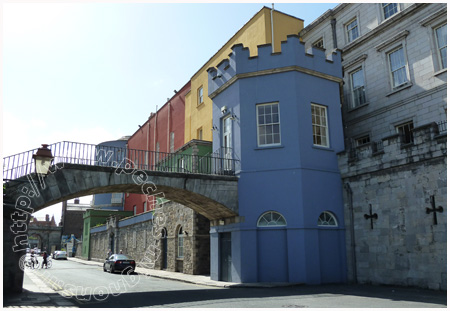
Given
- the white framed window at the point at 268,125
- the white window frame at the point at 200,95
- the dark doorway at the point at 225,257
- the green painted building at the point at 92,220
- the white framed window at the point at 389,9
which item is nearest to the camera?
the white framed window at the point at 268,125

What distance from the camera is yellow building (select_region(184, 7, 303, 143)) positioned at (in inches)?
789

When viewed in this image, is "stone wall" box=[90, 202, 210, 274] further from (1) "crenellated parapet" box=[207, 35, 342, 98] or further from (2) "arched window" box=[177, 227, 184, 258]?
(1) "crenellated parapet" box=[207, 35, 342, 98]

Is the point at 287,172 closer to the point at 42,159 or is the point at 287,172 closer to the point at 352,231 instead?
the point at 352,231

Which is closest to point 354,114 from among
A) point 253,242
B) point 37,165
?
point 253,242

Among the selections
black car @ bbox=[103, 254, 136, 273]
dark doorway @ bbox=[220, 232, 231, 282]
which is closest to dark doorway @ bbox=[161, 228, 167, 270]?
black car @ bbox=[103, 254, 136, 273]

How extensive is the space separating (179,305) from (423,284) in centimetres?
770

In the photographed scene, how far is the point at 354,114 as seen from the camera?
1891 centimetres

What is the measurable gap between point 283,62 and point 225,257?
837 centimetres

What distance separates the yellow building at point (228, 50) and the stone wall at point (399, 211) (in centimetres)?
818

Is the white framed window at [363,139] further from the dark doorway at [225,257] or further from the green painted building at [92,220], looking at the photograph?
the green painted building at [92,220]

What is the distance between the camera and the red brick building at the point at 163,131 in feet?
95.2

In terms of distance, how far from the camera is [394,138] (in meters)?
13.5

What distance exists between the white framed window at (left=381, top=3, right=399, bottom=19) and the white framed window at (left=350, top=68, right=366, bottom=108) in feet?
8.70

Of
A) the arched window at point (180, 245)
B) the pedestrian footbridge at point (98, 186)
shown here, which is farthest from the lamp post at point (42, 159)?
the arched window at point (180, 245)
